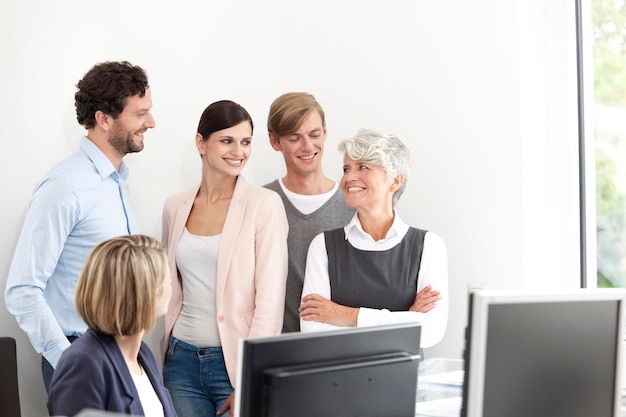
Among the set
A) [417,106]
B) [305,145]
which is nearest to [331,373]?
[305,145]

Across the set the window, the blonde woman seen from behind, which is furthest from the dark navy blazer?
the window

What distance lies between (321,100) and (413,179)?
639mm

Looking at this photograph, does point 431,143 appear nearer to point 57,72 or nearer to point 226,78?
point 226,78

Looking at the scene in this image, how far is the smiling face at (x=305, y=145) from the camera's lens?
10.3 feet

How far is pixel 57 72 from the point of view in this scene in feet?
10.3

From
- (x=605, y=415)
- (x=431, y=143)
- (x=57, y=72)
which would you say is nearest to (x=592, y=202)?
(x=431, y=143)

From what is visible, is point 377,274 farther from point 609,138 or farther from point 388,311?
point 609,138

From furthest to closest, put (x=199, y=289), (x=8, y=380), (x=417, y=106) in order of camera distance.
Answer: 1. (x=417, y=106)
2. (x=199, y=289)
3. (x=8, y=380)

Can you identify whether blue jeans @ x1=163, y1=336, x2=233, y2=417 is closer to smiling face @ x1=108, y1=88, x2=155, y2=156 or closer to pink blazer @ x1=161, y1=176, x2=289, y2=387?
pink blazer @ x1=161, y1=176, x2=289, y2=387

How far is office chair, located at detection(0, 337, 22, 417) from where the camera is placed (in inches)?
103

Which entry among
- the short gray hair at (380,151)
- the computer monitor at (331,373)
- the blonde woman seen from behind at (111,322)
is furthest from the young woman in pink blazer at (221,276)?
the computer monitor at (331,373)

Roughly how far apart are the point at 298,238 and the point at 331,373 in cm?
151

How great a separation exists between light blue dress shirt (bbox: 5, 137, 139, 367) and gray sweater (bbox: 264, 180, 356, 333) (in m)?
0.64

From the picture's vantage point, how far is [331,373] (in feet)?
5.48
